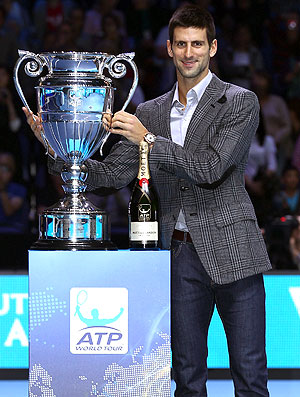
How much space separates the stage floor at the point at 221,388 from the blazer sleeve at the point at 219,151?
1.88 metres

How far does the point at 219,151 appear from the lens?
259 cm

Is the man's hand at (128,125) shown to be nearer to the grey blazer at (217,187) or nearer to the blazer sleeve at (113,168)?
the grey blazer at (217,187)

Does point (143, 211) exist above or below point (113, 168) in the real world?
below

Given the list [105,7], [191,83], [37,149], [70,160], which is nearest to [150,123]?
[191,83]

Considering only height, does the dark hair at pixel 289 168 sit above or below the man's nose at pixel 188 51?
above

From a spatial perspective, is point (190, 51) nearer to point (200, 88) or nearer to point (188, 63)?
point (188, 63)

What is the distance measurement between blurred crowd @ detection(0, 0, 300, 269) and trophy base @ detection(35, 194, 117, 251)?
2.69 meters

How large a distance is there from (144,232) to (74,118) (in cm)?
43

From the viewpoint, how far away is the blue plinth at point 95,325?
2357mm

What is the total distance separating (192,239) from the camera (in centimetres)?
269

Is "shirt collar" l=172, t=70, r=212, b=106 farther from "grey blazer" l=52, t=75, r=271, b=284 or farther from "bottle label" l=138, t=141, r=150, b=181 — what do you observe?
"bottle label" l=138, t=141, r=150, b=181

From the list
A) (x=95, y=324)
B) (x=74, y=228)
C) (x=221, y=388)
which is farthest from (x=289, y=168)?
(x=95, y=324)

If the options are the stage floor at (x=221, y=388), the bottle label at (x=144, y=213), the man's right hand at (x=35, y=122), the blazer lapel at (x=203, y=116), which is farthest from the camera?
the stage floor at (x=221, y=388)

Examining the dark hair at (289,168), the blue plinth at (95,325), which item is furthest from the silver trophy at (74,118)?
the dark hair at (289,168)
